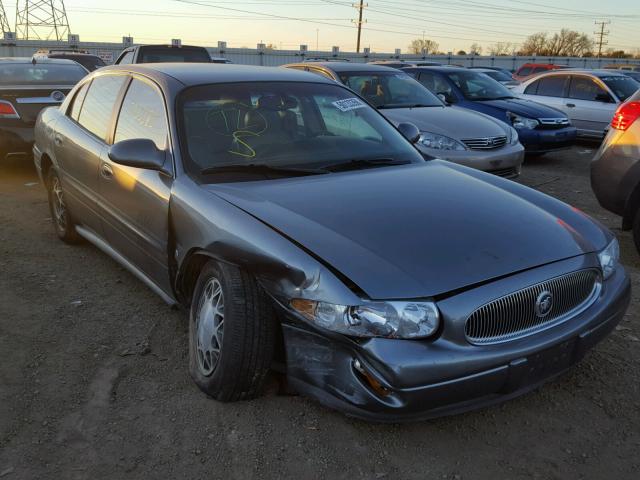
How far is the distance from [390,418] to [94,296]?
2613 millimetres

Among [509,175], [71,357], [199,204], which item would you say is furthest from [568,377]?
[509,175]

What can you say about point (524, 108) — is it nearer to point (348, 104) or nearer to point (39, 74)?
point (348, 104)

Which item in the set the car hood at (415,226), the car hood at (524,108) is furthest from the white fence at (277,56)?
the car hood at (415,226)

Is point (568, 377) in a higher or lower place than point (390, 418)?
lower

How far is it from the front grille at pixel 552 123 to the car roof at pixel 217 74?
20.0 ft

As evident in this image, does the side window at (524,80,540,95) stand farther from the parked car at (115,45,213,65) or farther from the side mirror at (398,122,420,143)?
the side mirror at (398,122,420,143)

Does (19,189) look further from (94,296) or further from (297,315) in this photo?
(297,315)

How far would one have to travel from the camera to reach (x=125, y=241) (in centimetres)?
388

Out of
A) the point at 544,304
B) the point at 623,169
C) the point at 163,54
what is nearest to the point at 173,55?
the point at 163,54

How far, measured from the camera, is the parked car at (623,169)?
16.2ft

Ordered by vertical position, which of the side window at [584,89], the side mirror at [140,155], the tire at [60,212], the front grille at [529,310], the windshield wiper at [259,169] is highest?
the side window at [584,89]

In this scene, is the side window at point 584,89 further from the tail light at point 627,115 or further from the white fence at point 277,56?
the white fence at point 277,56

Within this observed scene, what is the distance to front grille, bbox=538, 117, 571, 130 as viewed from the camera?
9.33 m

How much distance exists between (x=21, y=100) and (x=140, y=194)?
5191 millimetres
